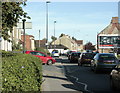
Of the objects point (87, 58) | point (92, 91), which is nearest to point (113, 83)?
point (92, 91)

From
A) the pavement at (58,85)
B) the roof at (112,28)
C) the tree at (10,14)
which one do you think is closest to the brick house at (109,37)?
the roof at (112,28)

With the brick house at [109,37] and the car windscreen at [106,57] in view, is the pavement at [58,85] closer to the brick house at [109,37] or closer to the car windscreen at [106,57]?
the car windscreen at [106,57]

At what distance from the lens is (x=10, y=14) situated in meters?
8.26

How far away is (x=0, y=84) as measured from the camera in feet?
20.0

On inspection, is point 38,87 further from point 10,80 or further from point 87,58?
point 87,58

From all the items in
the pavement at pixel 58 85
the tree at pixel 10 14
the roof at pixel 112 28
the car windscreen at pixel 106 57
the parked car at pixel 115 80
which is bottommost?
the pavement at pixel 58 85

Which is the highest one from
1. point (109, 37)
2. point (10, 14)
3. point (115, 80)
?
point (109, 37)

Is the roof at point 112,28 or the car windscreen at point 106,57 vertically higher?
the roof at point 112,28

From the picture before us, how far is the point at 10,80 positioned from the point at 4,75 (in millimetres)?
189

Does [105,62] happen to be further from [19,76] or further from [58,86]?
[19,76]

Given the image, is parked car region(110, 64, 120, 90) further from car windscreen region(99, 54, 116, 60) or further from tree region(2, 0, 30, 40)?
car windscreen region(99, 54, 116, 60)

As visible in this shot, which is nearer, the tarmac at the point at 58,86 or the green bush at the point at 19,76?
the green bush at the point at 19,76

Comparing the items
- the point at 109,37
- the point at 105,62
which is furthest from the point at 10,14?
the point at 109,37

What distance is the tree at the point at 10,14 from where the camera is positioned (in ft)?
25.9
